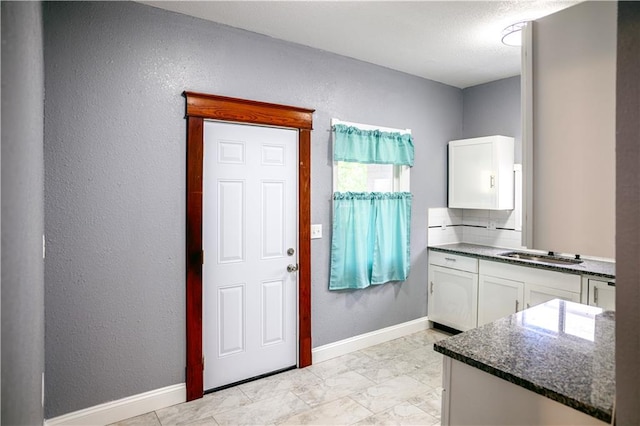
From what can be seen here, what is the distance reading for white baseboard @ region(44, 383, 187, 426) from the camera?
2.37 meters

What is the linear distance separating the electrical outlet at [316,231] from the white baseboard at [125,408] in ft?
4.89

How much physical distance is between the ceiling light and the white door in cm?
177

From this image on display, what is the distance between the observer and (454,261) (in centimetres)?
396

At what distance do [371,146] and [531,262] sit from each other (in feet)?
5.62

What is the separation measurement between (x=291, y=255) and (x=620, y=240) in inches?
99.8

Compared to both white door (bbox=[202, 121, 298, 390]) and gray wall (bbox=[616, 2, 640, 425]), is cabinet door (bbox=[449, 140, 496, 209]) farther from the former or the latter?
gray wall (bbox=[616, 2, 640, 425])

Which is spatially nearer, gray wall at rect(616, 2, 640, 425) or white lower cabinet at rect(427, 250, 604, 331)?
gray wall at rect(616, 2, 640, 425)

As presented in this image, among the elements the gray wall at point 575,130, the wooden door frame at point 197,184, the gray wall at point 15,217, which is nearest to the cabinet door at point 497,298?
the wooden door frame at point 197,184

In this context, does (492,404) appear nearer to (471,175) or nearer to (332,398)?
(332,398)

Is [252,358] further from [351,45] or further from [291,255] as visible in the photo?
[351,45]

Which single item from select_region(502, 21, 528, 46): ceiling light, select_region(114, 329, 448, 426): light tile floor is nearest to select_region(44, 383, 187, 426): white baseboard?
select_region(114, 329, 448, 426): light tile floor

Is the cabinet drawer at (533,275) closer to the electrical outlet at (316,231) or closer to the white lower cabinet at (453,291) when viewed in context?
the white lower cabinet at (453,291)

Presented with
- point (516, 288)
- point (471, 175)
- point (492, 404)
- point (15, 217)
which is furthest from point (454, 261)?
point (15, 217)

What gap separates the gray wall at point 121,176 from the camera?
7.57 ft
